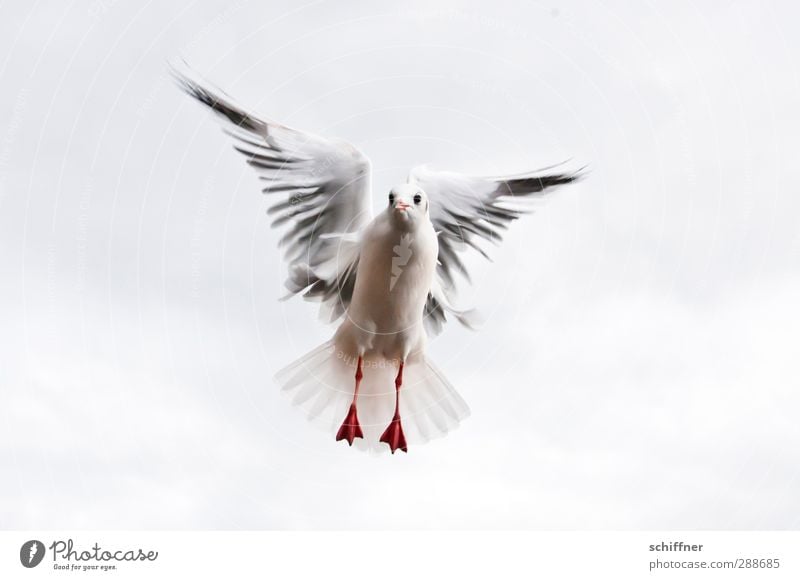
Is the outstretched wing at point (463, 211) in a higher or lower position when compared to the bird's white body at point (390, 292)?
higher

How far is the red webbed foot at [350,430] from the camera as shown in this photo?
3.64 meters

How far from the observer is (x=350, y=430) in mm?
3656

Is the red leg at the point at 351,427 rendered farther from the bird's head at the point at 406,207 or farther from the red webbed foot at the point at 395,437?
the bird's head at the point at 406,207

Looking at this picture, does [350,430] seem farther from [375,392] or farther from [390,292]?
[390,292]

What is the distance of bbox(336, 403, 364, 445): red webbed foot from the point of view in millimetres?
3645

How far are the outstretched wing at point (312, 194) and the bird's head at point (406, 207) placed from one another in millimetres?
450

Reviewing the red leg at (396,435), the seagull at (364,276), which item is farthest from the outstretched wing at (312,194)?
the red leg at (396,435)

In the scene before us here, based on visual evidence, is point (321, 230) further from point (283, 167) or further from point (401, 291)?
point (401, 291)

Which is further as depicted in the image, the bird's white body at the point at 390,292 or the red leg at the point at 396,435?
the red leg at the point at 396,435

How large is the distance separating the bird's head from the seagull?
8.4 inches

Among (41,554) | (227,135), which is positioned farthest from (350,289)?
(41,554)

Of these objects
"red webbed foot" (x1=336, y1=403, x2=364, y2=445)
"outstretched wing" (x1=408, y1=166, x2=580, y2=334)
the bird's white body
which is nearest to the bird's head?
the bird's white body

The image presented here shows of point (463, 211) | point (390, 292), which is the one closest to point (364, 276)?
point (390, 292)

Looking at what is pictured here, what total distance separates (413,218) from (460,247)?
0.81 metres
